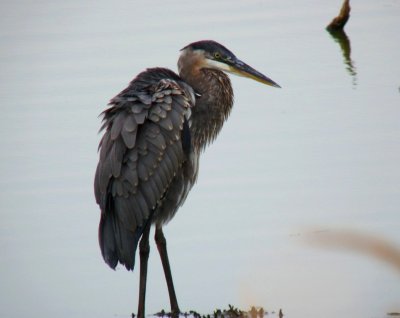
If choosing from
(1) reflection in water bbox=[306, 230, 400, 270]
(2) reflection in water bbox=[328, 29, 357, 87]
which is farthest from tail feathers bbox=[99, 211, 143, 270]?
(2) reflection in water bbox=[328, 29, 357, 87]

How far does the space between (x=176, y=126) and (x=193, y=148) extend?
465mm

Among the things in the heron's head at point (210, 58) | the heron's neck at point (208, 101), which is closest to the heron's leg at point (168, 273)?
the heron's neck at point (208, 101)

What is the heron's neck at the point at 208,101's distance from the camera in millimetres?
6500

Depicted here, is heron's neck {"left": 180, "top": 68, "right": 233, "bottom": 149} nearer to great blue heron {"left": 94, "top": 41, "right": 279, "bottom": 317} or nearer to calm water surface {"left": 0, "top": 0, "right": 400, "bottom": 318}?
great blue heron {"left": 94, "top": 41, "right": 279, "bottom": 317}

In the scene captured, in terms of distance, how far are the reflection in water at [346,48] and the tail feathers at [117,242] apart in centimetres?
604

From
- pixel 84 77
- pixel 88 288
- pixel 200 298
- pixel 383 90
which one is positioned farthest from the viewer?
pixel 84 77

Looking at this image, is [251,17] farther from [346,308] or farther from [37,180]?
[346,308]

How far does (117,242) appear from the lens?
557cm

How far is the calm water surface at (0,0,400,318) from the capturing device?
642 cm

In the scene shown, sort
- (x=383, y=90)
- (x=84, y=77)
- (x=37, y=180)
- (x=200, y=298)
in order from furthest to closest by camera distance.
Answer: (x=84, y=77), (x=383, y=90), (x=37, y=180), (x=200, y=298)

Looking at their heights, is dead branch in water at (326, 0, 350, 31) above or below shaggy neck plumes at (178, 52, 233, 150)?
above

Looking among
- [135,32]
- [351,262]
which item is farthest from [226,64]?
[135,32]

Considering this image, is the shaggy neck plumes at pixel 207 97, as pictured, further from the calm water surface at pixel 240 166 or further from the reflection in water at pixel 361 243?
the reflection in water at pixel 361 243

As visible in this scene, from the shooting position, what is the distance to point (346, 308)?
561 cm
